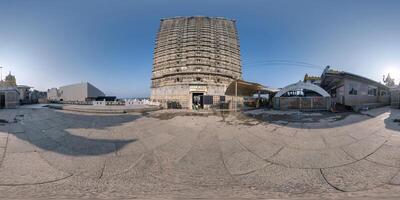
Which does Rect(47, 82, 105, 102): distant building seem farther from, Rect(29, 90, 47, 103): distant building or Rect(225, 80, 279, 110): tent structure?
Rect(225, 80, 279, 110): tent structure

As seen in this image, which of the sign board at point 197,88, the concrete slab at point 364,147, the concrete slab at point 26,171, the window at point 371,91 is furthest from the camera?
the sign board at point 197,88

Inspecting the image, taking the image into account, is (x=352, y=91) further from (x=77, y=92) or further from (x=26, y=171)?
(x=77, y=92)

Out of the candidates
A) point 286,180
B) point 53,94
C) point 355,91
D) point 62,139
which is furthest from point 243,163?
point 53,94

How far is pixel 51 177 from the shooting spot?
3949 millimetres

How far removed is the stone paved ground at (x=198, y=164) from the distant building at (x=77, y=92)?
87.7 ft

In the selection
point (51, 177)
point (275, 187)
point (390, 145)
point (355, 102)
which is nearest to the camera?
point (275, 187)

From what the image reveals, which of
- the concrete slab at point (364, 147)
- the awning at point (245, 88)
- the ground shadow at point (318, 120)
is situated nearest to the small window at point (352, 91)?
the ground shadow at point (318, 120)

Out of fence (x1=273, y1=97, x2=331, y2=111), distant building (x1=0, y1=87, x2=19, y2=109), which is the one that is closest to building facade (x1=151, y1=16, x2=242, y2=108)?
fence (x1=273, y1=97, x2=331, y2=111)

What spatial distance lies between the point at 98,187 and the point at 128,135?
2907mm

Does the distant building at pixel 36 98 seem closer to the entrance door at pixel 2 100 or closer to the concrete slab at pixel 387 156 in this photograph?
the entrance door at pixel 2 100

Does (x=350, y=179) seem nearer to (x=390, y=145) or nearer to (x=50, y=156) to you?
(x=390, y=145)

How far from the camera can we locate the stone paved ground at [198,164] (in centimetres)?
355

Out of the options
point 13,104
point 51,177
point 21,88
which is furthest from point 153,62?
point 51,177

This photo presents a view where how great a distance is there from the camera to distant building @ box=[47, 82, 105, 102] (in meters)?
30.7
